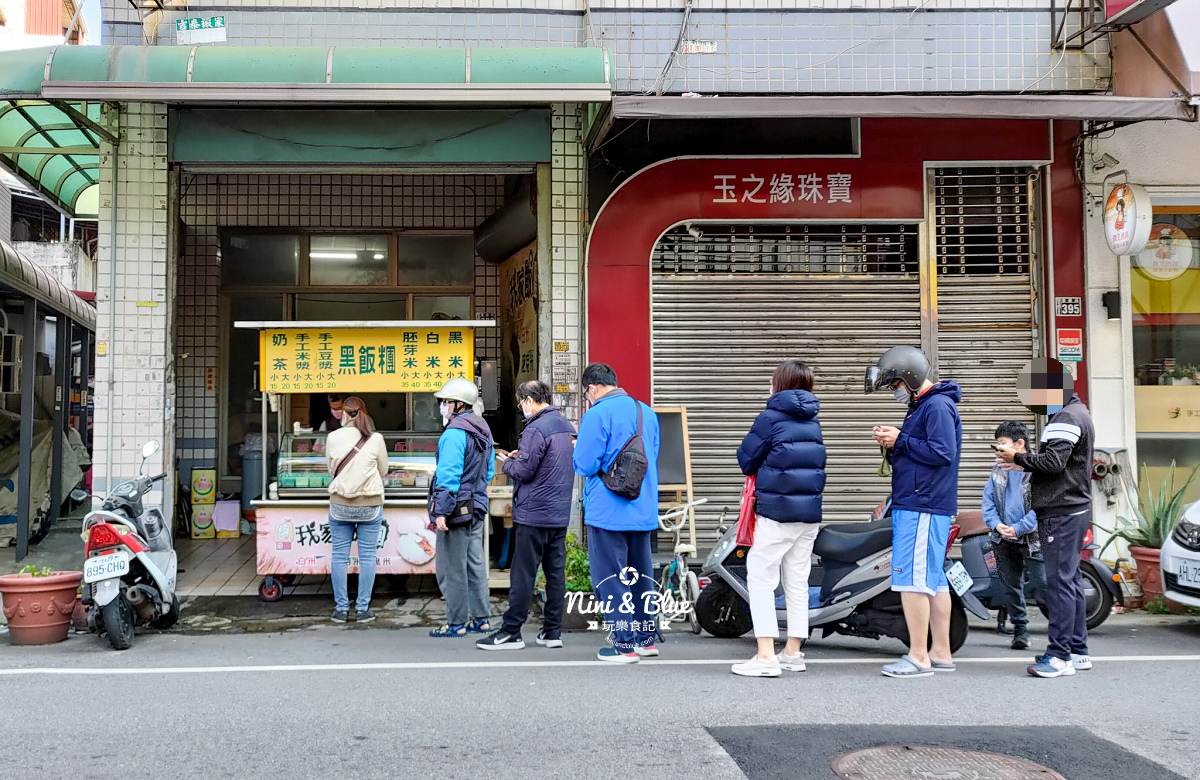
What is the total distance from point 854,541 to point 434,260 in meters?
7.53

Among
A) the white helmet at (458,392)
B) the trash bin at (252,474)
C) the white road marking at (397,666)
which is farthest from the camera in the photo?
the trash bin at (252,474)

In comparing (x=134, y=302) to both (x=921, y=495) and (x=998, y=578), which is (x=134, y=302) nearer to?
(x=921, y=495)

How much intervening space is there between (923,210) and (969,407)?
6.64ft

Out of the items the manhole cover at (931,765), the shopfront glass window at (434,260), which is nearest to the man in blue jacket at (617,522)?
the manhole cover at (931,765)

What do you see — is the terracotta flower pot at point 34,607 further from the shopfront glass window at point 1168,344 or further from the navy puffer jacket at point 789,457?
the shopfront glass window at point 1168,344

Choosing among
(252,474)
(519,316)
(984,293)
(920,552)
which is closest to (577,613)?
(920,552)

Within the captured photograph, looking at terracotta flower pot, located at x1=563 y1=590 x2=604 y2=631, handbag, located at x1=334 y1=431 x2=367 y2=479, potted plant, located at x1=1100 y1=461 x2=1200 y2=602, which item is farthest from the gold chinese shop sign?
potted plant, located at x1=1100 y1=461 x2=1200 y2=602

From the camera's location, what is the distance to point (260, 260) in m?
12.1

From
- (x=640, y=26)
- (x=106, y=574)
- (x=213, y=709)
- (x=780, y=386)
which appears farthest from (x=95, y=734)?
(x=640, y=26)

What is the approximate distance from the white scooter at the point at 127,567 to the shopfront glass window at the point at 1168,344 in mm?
9144

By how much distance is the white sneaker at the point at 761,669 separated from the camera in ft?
18.1

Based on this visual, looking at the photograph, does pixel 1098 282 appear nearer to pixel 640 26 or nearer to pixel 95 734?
pixel 640 26

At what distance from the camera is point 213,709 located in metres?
4.87

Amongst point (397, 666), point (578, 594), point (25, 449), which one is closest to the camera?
point (397, 666)
